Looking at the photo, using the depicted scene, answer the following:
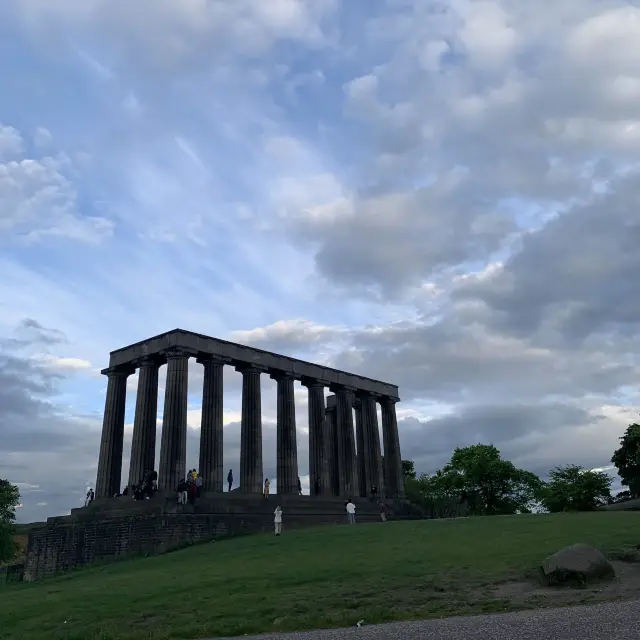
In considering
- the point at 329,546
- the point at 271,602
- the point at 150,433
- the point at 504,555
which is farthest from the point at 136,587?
the point at 150,433

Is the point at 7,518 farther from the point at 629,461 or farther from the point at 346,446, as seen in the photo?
the point at 629,461

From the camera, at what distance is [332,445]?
219 feet

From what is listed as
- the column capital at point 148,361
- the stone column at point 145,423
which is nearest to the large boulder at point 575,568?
the stone column at point 145,423

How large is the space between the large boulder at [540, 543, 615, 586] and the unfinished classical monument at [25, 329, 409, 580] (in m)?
24.7

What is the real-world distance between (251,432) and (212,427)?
3427mm

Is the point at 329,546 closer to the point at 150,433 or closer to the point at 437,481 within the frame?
the point at 150,433

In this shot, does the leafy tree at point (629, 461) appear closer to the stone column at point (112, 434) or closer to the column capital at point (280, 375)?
the column capital at point (280, 375)

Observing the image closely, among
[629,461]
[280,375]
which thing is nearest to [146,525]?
[280,375]

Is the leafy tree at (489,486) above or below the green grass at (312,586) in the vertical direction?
above

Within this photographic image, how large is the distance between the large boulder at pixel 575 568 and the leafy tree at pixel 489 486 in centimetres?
6925

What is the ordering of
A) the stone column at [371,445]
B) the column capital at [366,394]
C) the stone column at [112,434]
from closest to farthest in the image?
the stone column at [112,434]
the stone column at [371,445]
the column capital at [366,394]

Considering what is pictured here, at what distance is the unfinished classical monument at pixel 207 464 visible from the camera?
3847 cm

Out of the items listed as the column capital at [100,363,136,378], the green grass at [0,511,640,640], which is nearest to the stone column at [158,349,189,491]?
the column capital at [100,363,136,378]

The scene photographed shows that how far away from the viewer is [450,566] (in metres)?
20.3
